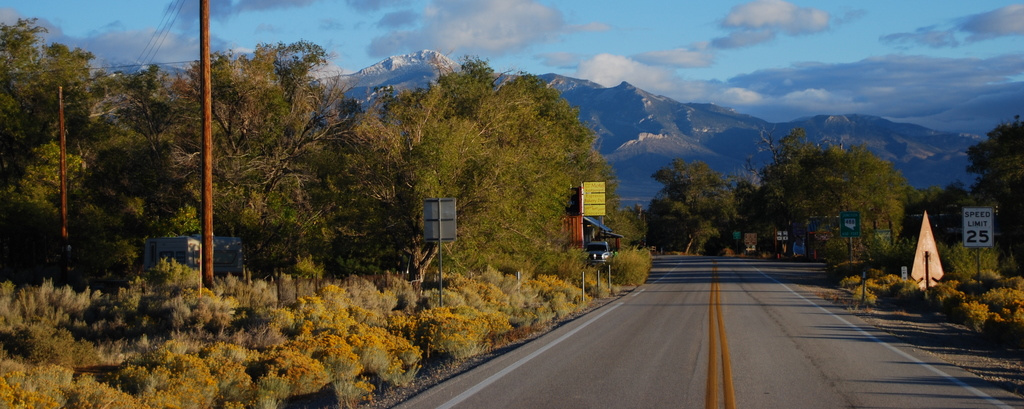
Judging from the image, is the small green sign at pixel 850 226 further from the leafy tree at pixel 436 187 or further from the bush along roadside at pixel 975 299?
the leafy tree at pixel 436 187

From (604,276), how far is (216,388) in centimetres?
3159

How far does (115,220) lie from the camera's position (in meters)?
36.3

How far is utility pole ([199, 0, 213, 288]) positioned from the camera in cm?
2014

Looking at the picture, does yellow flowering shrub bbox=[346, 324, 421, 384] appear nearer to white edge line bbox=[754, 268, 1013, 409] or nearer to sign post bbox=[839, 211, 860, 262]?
white edge line bbox=[754, 268, 1013, 409]

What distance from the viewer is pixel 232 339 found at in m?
14.5

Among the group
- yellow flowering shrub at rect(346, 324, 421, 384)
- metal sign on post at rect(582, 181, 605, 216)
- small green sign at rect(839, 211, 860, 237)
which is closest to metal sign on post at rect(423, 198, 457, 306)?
yellow flowering shrub at rect(346, 324, 421, 384)

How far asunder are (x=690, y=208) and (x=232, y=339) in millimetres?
104926

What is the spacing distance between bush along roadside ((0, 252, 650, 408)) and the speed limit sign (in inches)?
458

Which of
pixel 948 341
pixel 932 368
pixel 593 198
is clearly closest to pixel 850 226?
pixel 948 341

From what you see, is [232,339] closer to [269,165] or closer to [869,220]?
[269,165]

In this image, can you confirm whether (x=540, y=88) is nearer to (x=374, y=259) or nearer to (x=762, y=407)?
(x=374, y=259)

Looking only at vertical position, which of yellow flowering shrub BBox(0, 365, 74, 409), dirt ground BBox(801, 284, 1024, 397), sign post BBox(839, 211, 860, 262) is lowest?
dirt ground BBox(801, 284, 1024, 397)

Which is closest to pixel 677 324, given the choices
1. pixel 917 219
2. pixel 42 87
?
pixel 42 87

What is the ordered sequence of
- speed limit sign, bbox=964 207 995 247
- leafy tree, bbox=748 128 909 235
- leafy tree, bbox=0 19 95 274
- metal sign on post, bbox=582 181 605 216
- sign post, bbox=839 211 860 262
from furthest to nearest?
leafy tree, bbox=748 128 909 235 → metal sign on post, bbox=582 181 605 216 → leafy tree, bbox=0 19 95 274 → sign post, bbox=839 211 860 262 → speed limit sign, bbox=964 207 995 247
